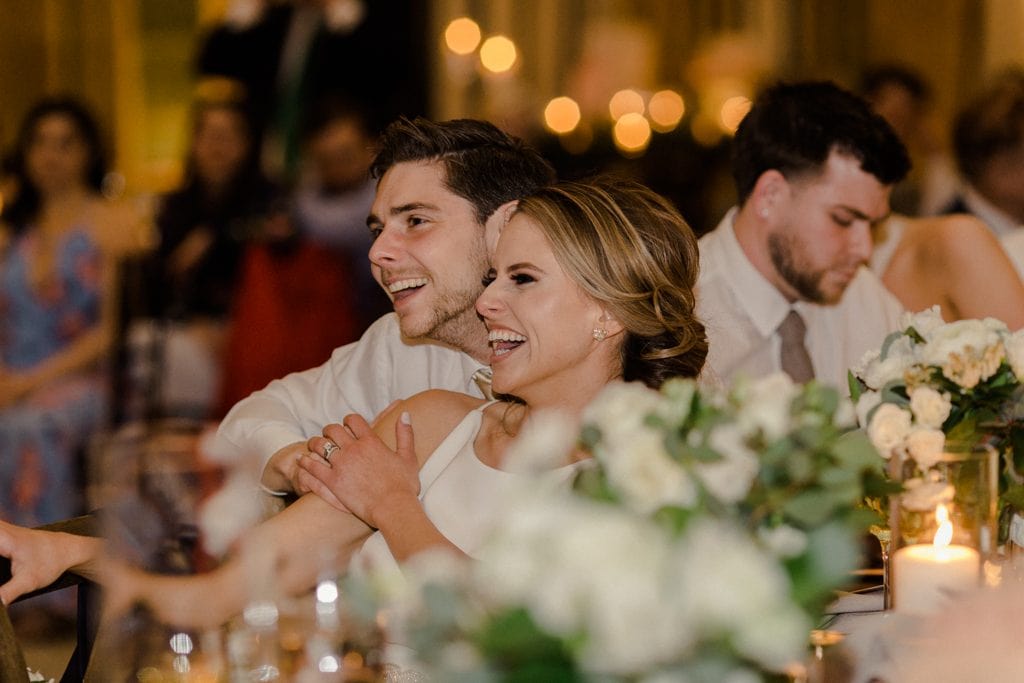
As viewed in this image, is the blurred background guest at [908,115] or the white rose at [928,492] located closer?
the white rose at [928,492]

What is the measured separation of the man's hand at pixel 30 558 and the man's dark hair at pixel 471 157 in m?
1.03

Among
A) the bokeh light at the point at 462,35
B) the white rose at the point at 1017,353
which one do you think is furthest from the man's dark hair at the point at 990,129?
the bokeh light at the point at 462,35

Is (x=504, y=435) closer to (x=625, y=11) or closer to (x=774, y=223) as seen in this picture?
(x=774, y=223)

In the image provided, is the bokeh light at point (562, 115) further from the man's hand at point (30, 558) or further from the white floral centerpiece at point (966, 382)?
the man's hand at point (30, 558)

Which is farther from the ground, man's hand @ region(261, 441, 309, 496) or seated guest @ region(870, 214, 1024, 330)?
seated guest @ region(870, 214, 1024, 330)

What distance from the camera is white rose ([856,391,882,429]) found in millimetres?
1886

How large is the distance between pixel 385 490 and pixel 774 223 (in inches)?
57.1

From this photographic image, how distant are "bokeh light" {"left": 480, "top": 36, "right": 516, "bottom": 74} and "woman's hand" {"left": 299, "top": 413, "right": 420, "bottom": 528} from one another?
5530mm

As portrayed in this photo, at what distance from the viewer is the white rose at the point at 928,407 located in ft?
5.77

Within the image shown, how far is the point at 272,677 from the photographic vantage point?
1226 mm

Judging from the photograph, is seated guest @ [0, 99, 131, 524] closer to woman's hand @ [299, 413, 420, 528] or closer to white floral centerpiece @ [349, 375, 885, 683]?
woman's hand @ [299, 413, 420, 528]

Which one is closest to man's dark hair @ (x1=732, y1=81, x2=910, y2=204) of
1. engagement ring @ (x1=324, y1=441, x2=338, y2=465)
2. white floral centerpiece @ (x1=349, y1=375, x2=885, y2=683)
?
engagement ring @ (x1=324, y1=441, x2=338, y2=465)

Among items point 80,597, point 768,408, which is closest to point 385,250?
point 80,597

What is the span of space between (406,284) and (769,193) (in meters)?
1.05
